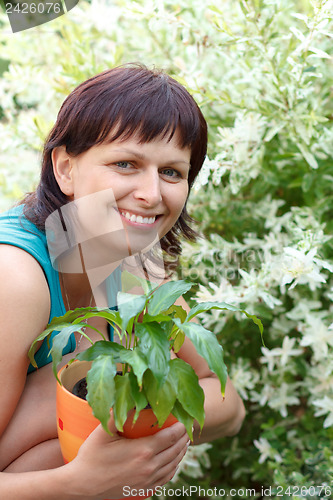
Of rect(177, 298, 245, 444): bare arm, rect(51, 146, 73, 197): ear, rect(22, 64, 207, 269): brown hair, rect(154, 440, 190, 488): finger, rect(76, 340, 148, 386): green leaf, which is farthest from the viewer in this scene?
rect(177, 298, 245, 444): bare arm

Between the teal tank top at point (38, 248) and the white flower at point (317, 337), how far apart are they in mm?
668

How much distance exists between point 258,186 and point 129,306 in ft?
3.08

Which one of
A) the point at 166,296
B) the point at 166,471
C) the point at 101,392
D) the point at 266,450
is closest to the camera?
the point at 101,392

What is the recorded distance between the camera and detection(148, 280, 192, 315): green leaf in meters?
0.87

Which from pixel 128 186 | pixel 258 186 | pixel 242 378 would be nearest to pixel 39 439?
pixel 128 186

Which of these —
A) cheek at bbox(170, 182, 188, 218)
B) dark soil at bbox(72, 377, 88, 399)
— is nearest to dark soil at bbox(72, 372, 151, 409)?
dark soil at bbox(72, 377, 88, 399)

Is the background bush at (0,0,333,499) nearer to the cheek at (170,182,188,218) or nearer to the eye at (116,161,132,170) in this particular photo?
the cheek at (170,182,188,218)

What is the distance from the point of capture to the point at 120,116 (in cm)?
108

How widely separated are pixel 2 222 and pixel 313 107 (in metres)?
0.97

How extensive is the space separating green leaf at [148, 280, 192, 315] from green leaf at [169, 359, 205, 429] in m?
0.11

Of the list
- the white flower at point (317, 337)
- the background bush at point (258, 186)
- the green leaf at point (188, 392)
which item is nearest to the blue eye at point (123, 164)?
the background bush at point (258, 186)

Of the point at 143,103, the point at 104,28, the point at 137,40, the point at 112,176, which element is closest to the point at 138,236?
the point at 112,176

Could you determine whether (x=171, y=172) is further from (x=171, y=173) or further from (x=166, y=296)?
(x=166, y=296)

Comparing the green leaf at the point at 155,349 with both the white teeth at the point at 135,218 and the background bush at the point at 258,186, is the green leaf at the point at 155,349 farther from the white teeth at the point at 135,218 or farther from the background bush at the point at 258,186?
the background bush at the point at 258,186
